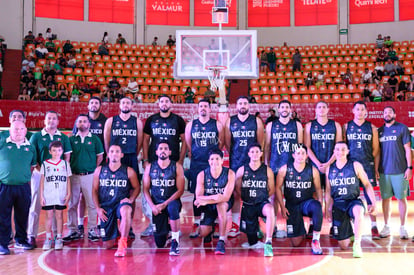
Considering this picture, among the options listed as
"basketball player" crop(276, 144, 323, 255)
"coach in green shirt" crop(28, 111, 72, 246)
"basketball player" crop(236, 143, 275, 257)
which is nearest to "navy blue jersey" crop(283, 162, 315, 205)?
"basketball player" crop(276, 144, 323, 255)

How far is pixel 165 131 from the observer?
728cm

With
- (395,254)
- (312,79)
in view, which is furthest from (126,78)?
(395,254)

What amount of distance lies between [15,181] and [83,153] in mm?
1139

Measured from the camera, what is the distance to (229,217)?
6965mm

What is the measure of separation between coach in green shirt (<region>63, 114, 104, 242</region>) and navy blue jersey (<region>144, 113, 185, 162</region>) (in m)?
0.93

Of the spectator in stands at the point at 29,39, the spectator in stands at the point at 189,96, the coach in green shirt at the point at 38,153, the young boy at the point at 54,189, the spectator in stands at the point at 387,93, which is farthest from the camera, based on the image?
the spectator in stands at the point at 29,39

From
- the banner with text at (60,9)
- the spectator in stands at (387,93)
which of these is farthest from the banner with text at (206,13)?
the spectator in stands at (387,93)

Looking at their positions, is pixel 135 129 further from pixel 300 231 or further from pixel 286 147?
pixel 300 231

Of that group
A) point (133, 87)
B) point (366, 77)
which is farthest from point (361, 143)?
point (366, 77)

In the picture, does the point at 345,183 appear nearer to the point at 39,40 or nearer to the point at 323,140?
the point at 323,140

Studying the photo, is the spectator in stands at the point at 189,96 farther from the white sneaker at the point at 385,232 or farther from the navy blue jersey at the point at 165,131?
the white sneaker at the point at 385,232

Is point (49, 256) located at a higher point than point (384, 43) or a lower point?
lower

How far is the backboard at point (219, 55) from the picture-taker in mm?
10016

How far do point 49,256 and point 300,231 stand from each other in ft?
11.5
